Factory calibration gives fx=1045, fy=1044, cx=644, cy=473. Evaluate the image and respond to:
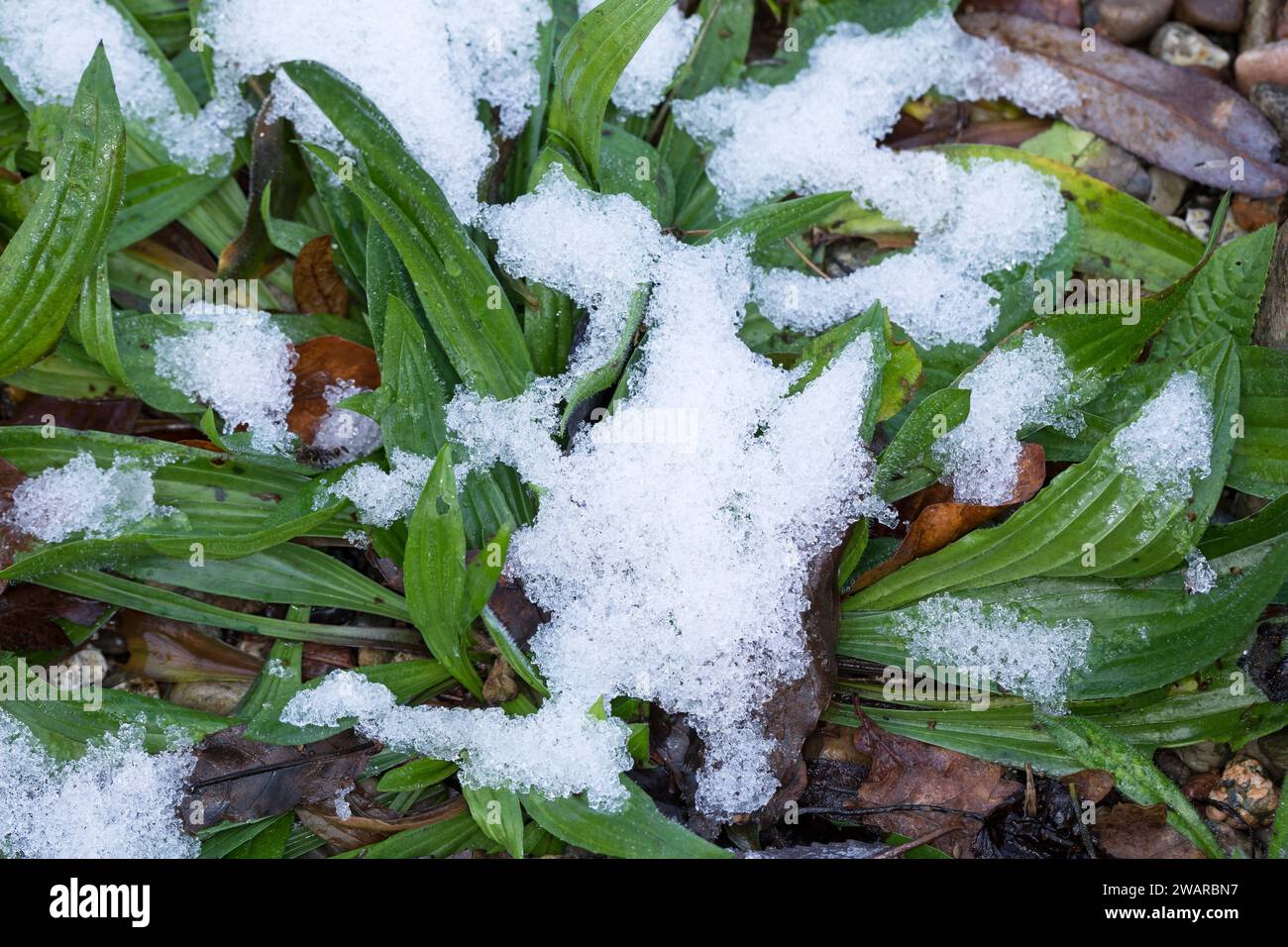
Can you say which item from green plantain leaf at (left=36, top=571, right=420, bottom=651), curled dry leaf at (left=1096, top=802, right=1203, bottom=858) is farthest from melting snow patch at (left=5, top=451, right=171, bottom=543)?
curled dry leaf at (left=1096, top=802, right=1203, bottom=858)

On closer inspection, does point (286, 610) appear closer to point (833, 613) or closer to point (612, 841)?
point (612, 841)

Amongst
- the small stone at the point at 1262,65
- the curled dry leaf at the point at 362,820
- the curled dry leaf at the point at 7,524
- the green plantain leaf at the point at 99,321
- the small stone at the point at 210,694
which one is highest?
the small stone at the point at 1262,65

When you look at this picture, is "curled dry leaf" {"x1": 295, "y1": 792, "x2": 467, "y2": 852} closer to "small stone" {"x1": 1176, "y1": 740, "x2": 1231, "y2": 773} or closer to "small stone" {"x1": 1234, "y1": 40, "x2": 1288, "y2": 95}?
"small stone" {"x1": 1176, "y1": 740, "x2": 1231, "y2": 773}

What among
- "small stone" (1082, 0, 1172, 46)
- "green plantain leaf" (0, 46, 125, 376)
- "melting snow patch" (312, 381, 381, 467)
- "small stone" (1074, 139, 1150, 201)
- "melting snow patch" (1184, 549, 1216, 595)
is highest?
"small stone" (1082, 0, 1172, 46)

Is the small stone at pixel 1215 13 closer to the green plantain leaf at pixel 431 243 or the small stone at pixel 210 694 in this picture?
the green plantain leaf at pixel 431 243

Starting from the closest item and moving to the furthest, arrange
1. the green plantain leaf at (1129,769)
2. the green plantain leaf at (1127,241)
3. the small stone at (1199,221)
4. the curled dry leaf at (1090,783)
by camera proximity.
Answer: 1. the green plantain leaf at (1129,769)
2. the curled dry leaf at (1090,783)
3. the green plantain leaf at (1127,241)
4. the small stone at (1199,221)

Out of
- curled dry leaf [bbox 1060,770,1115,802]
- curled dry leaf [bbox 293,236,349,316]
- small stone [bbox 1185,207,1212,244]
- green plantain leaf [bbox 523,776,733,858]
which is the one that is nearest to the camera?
green plantain leaf [bbox 523,776,733,858]

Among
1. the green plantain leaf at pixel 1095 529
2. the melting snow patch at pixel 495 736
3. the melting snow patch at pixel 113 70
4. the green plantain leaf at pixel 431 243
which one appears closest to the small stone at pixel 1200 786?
the green plantain leaf at pixel 1095 529
